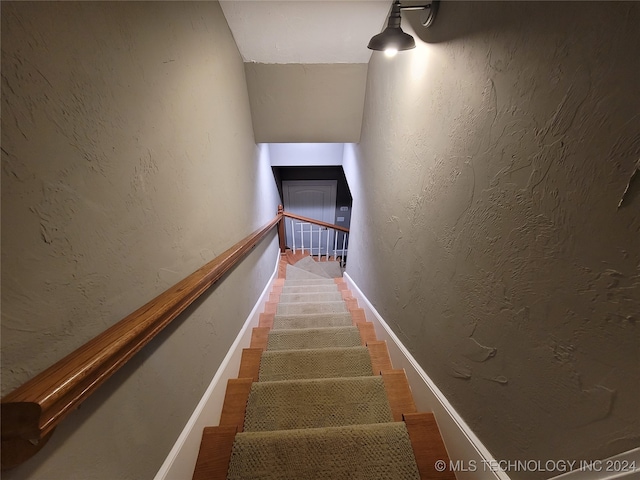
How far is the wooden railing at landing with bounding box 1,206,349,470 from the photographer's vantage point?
354 millimetres

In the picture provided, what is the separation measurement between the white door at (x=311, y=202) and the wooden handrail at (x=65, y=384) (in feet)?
A: 14.4

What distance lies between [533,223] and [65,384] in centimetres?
99

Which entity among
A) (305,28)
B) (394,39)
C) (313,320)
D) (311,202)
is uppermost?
(305,28)

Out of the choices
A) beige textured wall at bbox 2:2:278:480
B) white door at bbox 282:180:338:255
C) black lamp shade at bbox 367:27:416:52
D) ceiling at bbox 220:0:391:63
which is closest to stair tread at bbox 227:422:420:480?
beige textured wall at bbox 2:2:278:480

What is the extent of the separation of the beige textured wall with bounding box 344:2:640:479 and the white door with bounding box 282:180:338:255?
13.4 ft

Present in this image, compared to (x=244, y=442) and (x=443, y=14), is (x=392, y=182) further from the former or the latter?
(x=244, y=442)

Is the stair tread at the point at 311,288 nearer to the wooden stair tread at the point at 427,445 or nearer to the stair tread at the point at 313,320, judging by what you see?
the stair tread at the point at 313,320

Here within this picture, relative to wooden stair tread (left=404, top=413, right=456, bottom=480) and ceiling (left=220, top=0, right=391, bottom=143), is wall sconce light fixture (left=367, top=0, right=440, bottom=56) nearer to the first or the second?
ceiling (left=220, top=0, right=391, bottom=143)

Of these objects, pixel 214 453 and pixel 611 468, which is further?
pixel 214 453

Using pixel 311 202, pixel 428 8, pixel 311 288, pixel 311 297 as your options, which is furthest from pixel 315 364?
pixel 311 202

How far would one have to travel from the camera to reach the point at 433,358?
0.98 m

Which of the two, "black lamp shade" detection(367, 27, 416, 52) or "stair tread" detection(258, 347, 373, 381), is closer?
"black lamp shade" detection(367, 27, 416, 52)

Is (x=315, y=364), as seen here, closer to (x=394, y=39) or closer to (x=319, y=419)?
(x=319, y=419)

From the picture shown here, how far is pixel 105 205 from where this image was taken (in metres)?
0.56
